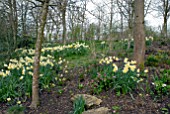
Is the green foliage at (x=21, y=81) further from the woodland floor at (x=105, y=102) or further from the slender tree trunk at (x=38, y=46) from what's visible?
the slender tree trunk at (x=38, y=46)

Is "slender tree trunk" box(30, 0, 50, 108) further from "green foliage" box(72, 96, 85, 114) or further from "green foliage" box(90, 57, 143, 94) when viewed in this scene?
"green foliage" box(90, 57, 143, 94)

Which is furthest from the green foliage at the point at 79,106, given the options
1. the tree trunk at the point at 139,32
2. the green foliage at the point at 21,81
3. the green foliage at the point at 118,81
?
the tree trunk at the point at 139,32

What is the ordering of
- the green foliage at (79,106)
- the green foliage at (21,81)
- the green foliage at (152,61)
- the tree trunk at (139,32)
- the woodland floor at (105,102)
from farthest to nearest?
the green foliage at (152,61)
the tree trunk at (139,32)
the green foliage at (21,81)
the woodland floor at (105,102)
the green foliage at (79,106)

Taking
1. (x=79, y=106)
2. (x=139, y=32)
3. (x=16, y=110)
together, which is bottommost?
(x=16, y=110)

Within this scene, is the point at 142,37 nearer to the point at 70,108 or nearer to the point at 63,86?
the point at 63,86

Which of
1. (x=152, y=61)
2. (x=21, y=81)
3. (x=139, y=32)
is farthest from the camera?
(x=152, y=61)

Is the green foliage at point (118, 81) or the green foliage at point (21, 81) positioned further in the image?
the green foliage at point (21, 81)

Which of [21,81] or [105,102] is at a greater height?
[21,81]

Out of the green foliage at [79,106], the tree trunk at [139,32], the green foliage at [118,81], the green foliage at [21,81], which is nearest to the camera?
the green foliage at [79,106]

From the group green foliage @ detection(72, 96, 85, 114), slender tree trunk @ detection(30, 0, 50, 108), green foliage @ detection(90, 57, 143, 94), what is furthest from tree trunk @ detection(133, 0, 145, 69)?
slender tree trunk @ detection(30, 0, 50, 108)

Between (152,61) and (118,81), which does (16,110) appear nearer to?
(118,81)

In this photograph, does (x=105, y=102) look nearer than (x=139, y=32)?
Yes

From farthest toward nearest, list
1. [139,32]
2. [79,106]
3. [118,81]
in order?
[139,32] < [118,81] < [79,106]

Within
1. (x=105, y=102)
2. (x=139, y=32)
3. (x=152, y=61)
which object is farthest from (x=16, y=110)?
(x=152, y=61)
